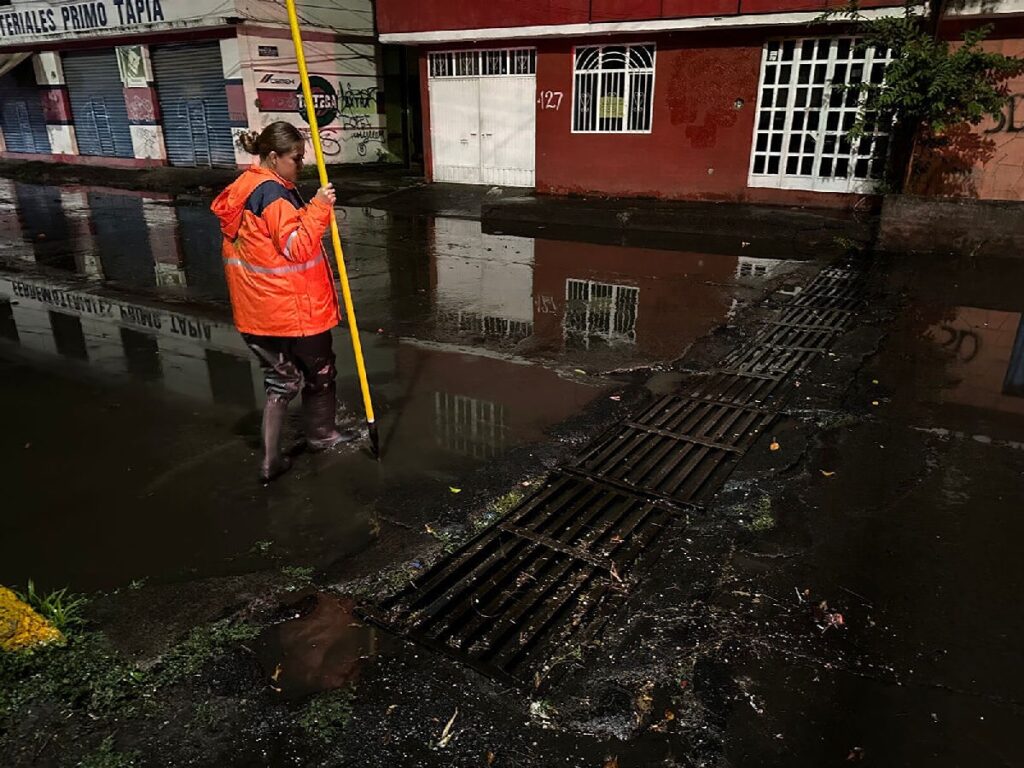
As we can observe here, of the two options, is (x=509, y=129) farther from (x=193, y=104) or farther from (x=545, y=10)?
(x=193, y=104)

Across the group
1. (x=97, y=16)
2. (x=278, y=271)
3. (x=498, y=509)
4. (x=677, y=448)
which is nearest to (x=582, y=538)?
(x=498, y=509)

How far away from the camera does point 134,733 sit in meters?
2.36

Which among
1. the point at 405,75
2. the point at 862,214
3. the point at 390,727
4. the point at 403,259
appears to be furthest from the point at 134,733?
the point at 405,75

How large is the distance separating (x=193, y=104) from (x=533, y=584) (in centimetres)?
1902

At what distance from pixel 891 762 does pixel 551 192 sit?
12687mm

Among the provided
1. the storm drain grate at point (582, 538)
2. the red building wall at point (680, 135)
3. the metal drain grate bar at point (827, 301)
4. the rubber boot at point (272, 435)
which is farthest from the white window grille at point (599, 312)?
the red building wall at point (680, 135)

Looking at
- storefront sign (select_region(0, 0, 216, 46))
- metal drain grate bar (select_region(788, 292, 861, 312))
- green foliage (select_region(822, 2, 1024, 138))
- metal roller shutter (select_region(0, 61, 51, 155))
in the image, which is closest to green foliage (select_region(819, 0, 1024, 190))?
green foliage (select_region(822, 2, 1024, 138))

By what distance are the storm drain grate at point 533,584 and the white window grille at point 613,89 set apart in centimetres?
1052

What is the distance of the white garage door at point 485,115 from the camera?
1376cm

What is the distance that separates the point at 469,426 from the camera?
4.64m

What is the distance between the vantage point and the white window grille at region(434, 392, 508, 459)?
434cm

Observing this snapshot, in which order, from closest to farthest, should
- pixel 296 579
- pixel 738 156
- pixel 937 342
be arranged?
1. pixel 296 579
2. pixel 937 342
3. pixel 738 156

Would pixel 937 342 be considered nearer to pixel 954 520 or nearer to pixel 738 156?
pixel 954 520

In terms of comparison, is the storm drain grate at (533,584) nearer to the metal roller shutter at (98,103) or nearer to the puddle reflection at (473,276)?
the puddle reflection at (473,276)
